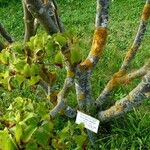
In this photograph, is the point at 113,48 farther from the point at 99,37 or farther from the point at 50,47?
the point at 50,47

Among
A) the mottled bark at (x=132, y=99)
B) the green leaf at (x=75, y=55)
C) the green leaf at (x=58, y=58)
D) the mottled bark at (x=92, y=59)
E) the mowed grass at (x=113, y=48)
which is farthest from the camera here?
the mowed grass at (x=113, y=48)

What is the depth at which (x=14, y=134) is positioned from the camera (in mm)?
1549

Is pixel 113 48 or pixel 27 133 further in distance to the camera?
pixel 113 48

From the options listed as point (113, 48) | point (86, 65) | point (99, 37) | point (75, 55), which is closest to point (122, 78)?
point (86, 65)

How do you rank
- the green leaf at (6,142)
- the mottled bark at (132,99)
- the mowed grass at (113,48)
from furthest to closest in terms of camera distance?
the mowed grass at (113,48) → the mottled bark at (132,99) → the green leaf at (6,142)

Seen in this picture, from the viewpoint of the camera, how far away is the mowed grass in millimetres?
4094

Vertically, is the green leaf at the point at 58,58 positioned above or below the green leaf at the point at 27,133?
below

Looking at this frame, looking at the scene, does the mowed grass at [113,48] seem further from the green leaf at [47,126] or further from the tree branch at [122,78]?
the green leaf at [47,126]

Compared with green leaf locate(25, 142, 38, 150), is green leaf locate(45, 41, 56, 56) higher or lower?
higher

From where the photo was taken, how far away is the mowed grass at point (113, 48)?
13.4 feet

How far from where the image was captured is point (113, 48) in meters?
6.20

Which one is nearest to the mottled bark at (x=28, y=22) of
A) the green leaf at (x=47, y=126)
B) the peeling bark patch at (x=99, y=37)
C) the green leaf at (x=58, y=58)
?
the peeling bark patch at (x=99, y=37)

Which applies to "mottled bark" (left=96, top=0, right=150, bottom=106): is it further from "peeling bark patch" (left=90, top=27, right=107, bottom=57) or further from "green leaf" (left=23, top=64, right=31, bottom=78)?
"green leaf" (left=23, top=64, right=31, bottom=78)

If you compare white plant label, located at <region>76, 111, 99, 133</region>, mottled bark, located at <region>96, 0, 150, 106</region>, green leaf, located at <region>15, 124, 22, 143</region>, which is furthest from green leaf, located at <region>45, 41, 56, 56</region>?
white plant label, located at <region>76, 111, 99, 133</region>
